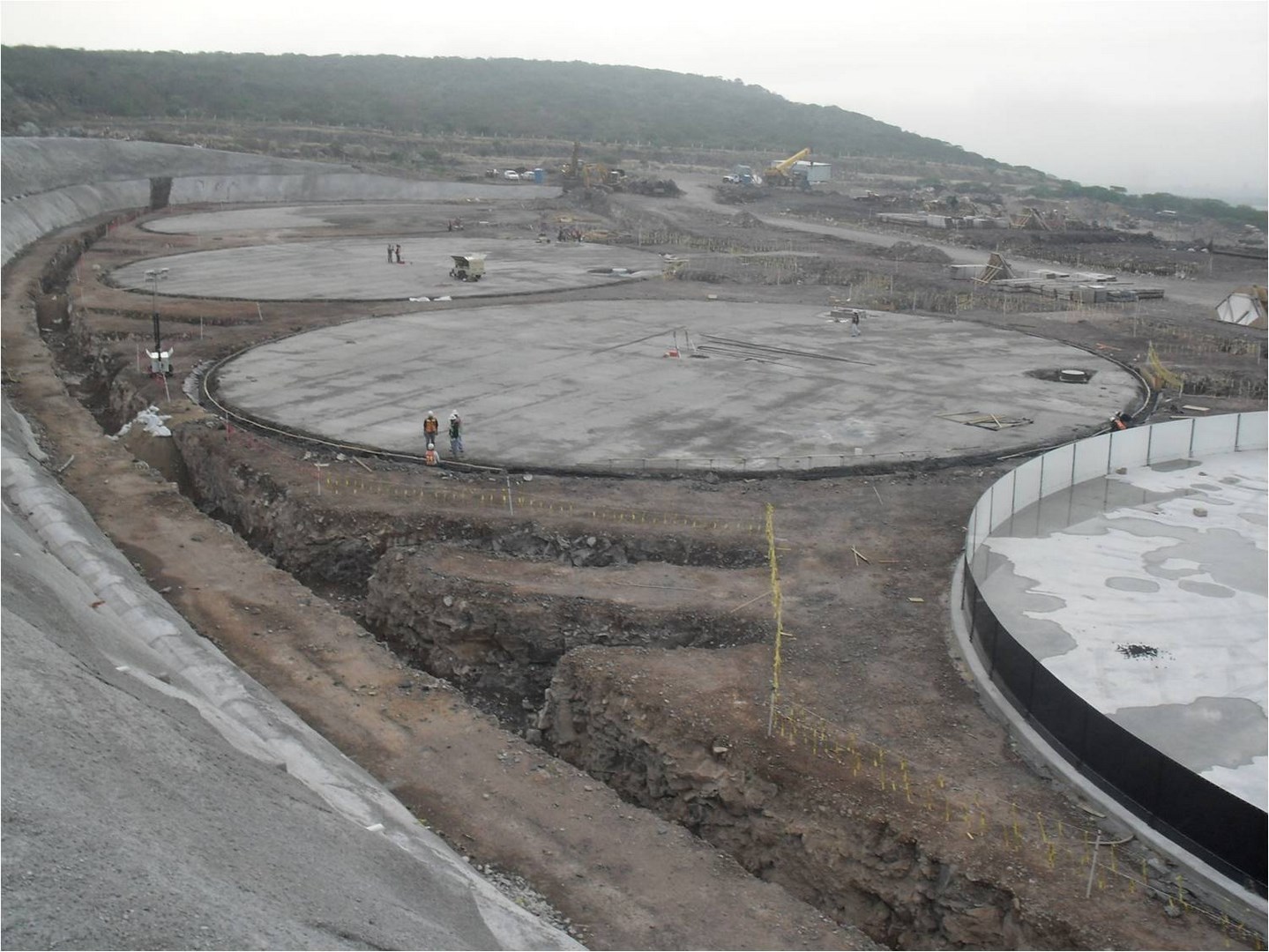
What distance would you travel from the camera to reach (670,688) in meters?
14.7

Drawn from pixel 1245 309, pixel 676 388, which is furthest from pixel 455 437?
pixel 1245 309

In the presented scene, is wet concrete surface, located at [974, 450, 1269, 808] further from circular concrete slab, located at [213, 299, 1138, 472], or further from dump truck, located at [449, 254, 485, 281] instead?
dump truck, located at [449, 254, 485, 281]

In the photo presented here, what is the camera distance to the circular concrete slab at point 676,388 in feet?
84.2

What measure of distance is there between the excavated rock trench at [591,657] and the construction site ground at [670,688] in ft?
0.14

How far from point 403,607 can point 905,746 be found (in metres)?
8.63

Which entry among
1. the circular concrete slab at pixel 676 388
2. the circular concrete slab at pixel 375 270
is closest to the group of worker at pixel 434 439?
the circular concrete slab at pixel 676 388

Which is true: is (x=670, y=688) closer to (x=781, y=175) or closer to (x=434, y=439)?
(x=434, y=439)

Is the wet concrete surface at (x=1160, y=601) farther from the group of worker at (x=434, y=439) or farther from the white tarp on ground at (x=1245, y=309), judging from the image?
the white tarp on ground at (x=1245, y=309)

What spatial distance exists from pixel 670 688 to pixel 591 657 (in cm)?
145

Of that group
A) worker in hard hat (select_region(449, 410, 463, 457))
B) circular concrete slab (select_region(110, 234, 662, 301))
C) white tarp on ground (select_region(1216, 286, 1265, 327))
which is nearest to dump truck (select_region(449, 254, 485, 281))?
circular concrete slab (select_region(110, 234, 662, 301))

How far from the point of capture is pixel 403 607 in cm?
1808

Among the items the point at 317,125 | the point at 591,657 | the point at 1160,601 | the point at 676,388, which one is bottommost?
the point at 591,657

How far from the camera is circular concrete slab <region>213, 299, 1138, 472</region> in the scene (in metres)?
25.7

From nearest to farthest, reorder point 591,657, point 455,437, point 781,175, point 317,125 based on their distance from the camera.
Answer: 1. point 591,657
2. point 455,437
3. point 781,175
4. point 317,125
